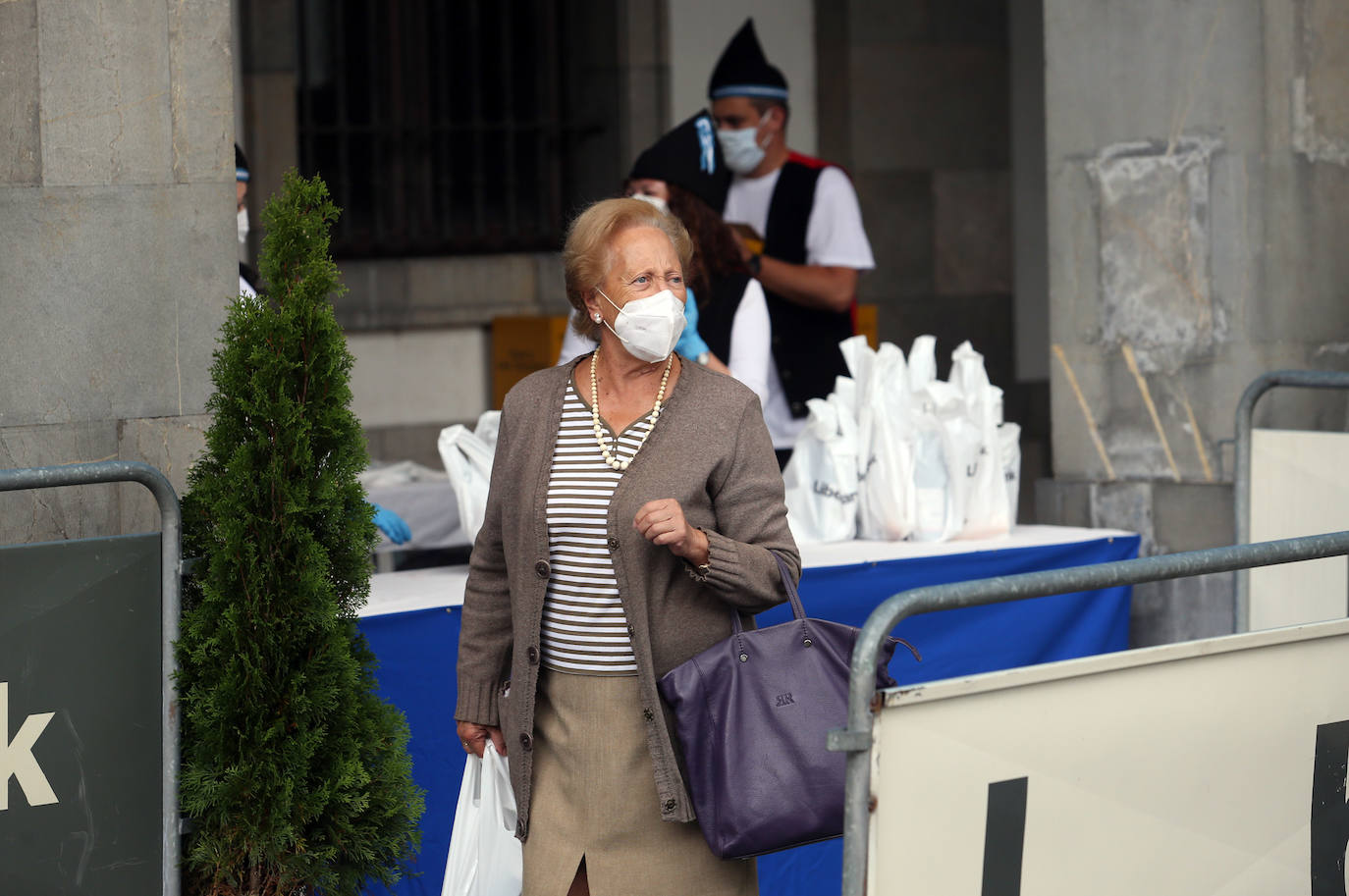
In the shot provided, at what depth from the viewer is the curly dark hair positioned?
5254mm

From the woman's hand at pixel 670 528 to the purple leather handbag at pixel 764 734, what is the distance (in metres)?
0.18

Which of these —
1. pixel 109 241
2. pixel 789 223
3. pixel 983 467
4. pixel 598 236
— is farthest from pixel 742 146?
pixel 598 236

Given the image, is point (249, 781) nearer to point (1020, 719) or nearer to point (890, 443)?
point (1020, 719)

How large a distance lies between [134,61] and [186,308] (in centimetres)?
58

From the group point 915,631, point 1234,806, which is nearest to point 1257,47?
point 915,631

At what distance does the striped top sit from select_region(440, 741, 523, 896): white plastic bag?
36cm

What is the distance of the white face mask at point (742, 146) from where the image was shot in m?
6.32

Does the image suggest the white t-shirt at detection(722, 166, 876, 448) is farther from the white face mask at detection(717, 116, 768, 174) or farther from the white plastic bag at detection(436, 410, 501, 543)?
the white plastic bag at detection(436, 410, 501, 543)

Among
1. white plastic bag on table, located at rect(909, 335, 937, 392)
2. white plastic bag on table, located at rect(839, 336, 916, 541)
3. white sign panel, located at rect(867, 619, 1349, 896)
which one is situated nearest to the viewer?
white sign panel, located at rect(867, 619, 1349, 896)

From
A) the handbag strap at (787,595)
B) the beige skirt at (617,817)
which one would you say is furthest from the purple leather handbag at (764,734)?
the beige skirt at (617,817)

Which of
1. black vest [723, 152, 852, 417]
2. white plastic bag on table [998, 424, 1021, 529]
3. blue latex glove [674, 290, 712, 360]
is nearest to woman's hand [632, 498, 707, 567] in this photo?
blue latex glove [674, 290, 712, 360]

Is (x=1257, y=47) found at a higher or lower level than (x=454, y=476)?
higher

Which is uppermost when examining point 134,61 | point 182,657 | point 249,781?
point 134,61

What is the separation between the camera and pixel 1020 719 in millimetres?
2717
